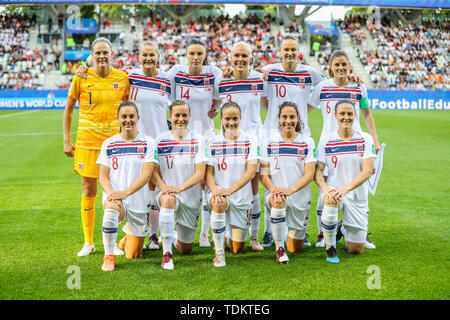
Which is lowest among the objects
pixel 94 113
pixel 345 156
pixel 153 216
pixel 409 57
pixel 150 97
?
pixel 153 216

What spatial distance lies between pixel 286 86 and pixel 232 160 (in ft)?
3.66

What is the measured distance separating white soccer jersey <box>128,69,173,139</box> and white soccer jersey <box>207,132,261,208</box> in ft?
2.42

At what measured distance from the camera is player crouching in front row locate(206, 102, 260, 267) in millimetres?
4453

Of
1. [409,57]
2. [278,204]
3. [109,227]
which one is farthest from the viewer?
[409,57]

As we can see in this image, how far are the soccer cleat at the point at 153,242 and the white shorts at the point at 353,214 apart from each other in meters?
1.88

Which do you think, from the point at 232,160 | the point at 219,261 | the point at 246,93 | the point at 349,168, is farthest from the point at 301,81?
the point at 219,261

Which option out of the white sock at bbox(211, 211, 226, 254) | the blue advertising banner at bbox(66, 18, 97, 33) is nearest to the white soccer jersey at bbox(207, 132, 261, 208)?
the white sock at bbox(211, 211, 226, 254)

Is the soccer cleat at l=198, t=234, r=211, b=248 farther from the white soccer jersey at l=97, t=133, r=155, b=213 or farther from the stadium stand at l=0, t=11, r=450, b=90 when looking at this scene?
the stadium stand at l=0, t=11, r=450, b=90

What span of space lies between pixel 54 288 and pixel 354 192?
2806mm

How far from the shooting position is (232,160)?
14.9 feet

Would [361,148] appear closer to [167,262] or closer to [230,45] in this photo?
[167,262]

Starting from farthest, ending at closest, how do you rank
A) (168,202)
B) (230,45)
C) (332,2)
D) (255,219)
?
(230,45), (332,2), (255,219), (168,202)

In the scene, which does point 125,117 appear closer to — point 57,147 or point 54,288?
point 54,288

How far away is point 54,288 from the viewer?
145 inches
